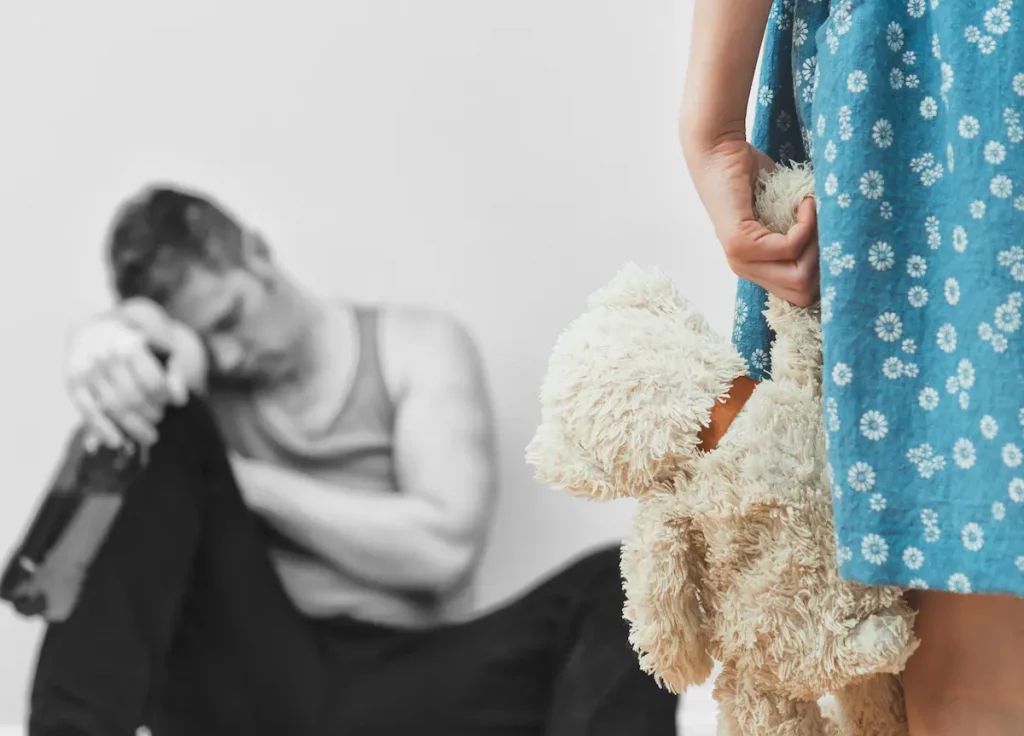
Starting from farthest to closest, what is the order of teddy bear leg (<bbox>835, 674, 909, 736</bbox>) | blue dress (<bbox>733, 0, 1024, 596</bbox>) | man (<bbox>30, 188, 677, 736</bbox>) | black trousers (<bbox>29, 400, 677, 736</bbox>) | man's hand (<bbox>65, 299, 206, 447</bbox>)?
1. man's hand (<bbox>65, 299, 206, 447</bbox>)
2. man (<bbox>30, 188, 677, 736</bbox>)
3. black trousers (<bbox>29, 400, 677, 736</bbox>)
4. teddy bear leg (<bbox>835, 674, 909, 736</bbox>)
5. blue dress (<bbox>733, 0, 1024, 596</bbox>)

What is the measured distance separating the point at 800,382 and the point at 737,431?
44 millimetres

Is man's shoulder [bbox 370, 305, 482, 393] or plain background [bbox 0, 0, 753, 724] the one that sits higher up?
plain background [bbox 0, 0, 753, 724]

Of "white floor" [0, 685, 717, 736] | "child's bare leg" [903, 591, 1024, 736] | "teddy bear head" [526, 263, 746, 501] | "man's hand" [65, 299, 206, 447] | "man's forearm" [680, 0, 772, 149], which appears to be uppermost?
"man's forearm" [680, 0, 772, 149]

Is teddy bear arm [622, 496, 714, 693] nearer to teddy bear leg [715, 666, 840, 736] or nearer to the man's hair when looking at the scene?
teddy bear leg [715, 666, 840, 736]

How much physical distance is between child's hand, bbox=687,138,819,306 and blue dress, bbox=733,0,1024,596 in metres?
0.04

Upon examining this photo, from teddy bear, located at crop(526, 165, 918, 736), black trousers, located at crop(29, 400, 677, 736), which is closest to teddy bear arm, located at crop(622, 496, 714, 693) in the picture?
teddy bear, located at crop(526, 165, 918, 736)

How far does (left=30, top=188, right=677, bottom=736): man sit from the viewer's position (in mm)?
1371

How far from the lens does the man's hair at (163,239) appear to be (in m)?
1.58

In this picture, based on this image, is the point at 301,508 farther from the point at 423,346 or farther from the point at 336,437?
the point at 423,346

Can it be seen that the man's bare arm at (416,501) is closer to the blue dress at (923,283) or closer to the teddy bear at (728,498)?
the teddy bear at (728,498)

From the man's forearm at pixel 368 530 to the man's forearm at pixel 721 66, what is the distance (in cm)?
112

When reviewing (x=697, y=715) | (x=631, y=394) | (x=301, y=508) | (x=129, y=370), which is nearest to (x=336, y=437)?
(x=301, y=508)

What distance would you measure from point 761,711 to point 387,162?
4.30 feet

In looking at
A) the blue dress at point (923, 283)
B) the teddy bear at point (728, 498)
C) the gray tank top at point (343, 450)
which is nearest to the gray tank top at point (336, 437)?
the gray tank top at point (343, 450)
